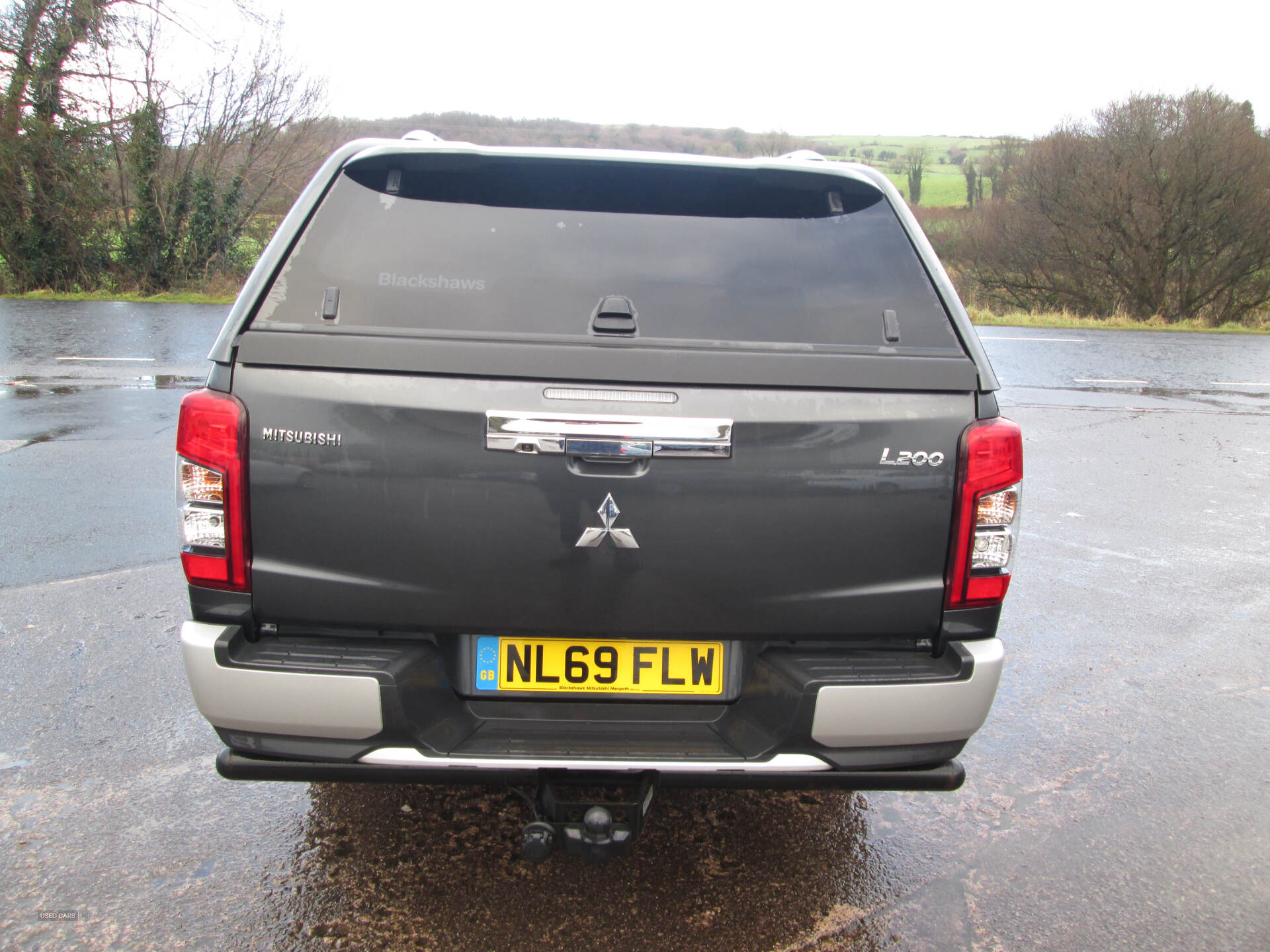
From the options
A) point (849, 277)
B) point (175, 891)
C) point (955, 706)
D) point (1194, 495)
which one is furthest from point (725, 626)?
point (1194, 495)

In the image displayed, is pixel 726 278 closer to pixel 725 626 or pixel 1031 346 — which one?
pixel 725 626

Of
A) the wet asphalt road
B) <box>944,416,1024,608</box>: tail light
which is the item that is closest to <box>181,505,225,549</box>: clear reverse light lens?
the wet asphalt road

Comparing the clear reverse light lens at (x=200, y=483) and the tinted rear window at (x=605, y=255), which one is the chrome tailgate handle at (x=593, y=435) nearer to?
the tinted rear window at (x=605, y=255)

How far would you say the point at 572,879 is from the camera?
8.38ft

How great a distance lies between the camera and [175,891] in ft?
8.09

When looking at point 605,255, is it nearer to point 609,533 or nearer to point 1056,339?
point 609,533

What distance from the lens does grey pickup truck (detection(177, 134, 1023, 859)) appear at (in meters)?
2.07

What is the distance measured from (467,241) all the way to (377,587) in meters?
0.89

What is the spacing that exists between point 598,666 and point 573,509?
1.34 ft

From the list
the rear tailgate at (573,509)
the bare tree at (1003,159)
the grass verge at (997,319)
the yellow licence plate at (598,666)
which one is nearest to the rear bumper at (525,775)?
the yellow licence plate at (598,666)

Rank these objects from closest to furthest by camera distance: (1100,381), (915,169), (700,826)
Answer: (700,826) → (1100,381) → (915,169)

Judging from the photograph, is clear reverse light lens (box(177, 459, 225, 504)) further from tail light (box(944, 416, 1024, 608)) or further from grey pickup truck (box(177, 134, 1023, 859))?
tail light (box(944, 416, 1024, 608))

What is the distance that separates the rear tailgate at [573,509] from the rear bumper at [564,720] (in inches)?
4.6

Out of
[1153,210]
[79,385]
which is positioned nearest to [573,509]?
[79,385]
